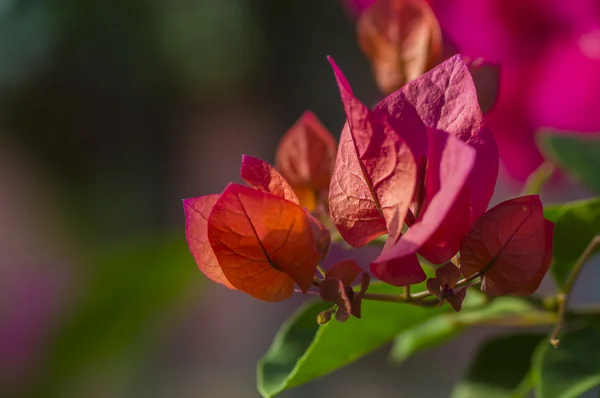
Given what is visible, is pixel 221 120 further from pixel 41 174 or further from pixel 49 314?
pixel 49 314

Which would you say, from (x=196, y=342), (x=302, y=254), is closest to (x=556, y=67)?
(x=302, y=254)

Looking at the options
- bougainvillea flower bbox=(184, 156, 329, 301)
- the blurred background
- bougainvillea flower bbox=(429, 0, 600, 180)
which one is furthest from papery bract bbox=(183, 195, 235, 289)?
the blurred background

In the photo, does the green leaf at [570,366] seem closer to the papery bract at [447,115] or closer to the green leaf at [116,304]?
the papery bract at [447,115]

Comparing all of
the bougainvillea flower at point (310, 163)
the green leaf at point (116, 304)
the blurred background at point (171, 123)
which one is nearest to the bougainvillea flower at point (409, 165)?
the bougainvillea flower at point (310, 163)

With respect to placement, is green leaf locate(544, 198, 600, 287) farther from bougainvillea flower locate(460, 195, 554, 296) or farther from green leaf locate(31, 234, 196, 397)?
green leaf locate(31, 234, 196, 397)

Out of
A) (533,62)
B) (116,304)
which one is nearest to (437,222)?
(533,62)

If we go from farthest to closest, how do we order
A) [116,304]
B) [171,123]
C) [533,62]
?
[171,123] → [116,304] → [533,62]

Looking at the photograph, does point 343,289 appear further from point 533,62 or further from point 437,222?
point 533,62
